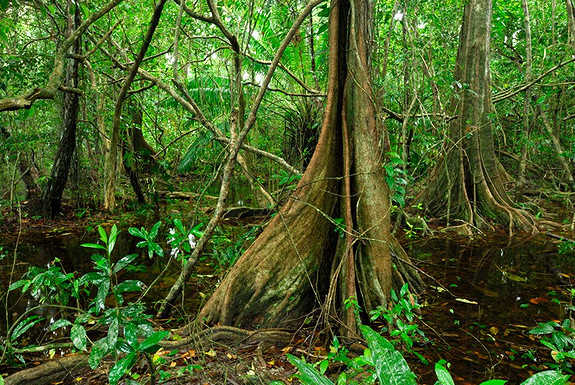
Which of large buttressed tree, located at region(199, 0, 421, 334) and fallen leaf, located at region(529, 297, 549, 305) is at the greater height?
large buttressed tree, located at region(199, 0, 421, 334)

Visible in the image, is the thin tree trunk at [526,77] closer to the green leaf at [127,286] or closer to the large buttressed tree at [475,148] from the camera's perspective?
the large buttressed tree at [475,148]

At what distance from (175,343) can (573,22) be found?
5533 millimetres

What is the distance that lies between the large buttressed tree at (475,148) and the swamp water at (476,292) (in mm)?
933

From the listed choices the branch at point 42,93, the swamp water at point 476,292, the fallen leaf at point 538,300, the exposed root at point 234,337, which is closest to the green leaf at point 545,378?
the swamp water at point 476,292

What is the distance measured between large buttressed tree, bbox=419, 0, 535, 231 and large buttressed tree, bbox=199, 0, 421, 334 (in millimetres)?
3764

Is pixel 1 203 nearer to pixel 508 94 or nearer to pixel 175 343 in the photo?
pixel 175 343

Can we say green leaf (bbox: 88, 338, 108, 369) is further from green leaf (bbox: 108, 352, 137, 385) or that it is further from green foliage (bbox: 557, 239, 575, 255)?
green foliage (bbox: 557, 239, 575, 255)

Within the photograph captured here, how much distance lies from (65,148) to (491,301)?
7.58 metres

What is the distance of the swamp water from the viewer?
2.44 metres

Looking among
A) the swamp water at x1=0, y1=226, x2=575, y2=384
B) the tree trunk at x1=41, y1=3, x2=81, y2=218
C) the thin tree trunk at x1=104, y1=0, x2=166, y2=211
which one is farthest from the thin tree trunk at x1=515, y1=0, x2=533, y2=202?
the tree trunk at x1=41, y1=3, x2=81, y2=218

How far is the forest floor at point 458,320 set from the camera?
2.23 meters

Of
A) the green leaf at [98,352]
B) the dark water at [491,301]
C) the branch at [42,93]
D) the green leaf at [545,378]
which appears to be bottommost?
the dark water at [491,301]

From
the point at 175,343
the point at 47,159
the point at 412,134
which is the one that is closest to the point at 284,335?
the point at 175,343

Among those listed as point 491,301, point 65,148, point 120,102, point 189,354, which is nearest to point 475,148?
point 491,301
